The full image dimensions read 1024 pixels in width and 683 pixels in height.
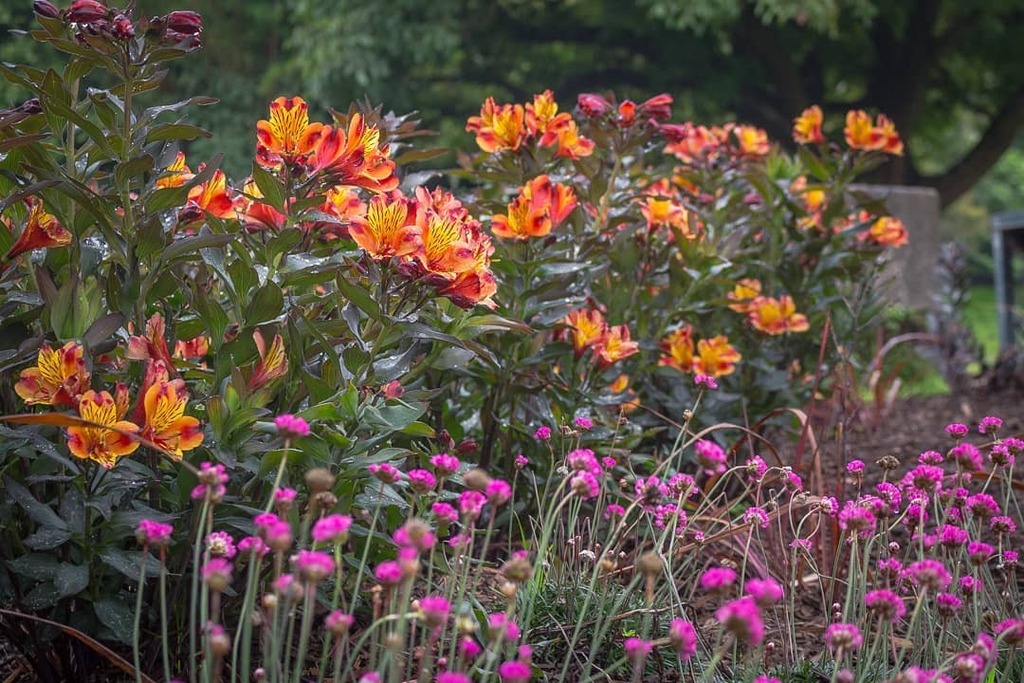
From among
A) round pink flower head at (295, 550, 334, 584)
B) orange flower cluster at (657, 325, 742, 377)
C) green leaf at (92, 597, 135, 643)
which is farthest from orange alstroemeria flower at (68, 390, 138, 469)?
orange flower cluster at (657, 325, 742, 377)

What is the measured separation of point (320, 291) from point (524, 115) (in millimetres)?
730

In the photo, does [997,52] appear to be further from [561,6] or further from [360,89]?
[360,89]

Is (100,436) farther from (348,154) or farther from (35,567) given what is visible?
(348,154)

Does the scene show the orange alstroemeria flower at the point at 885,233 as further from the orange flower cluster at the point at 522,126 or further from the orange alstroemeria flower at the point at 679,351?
the orange flower cluster at the point at 522,126

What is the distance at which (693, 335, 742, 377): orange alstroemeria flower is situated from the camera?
9.05 ft

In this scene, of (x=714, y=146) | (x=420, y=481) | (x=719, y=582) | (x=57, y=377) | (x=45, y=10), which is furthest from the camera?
(x=714, y=146)

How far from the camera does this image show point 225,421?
1.49 metres

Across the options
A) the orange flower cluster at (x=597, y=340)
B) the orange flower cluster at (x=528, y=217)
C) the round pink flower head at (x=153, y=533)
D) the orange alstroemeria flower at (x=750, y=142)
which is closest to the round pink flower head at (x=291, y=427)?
the round pink flower head at (x=153, y=533)

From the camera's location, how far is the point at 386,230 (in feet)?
4.84

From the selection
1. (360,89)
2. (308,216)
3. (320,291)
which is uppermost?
(308,216)

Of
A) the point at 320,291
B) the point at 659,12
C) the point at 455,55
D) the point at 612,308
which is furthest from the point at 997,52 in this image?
the point at 320,291

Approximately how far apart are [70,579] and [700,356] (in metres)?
1.81

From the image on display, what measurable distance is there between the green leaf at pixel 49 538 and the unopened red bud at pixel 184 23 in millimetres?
735

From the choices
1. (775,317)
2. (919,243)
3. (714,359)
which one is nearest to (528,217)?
(714,359)
